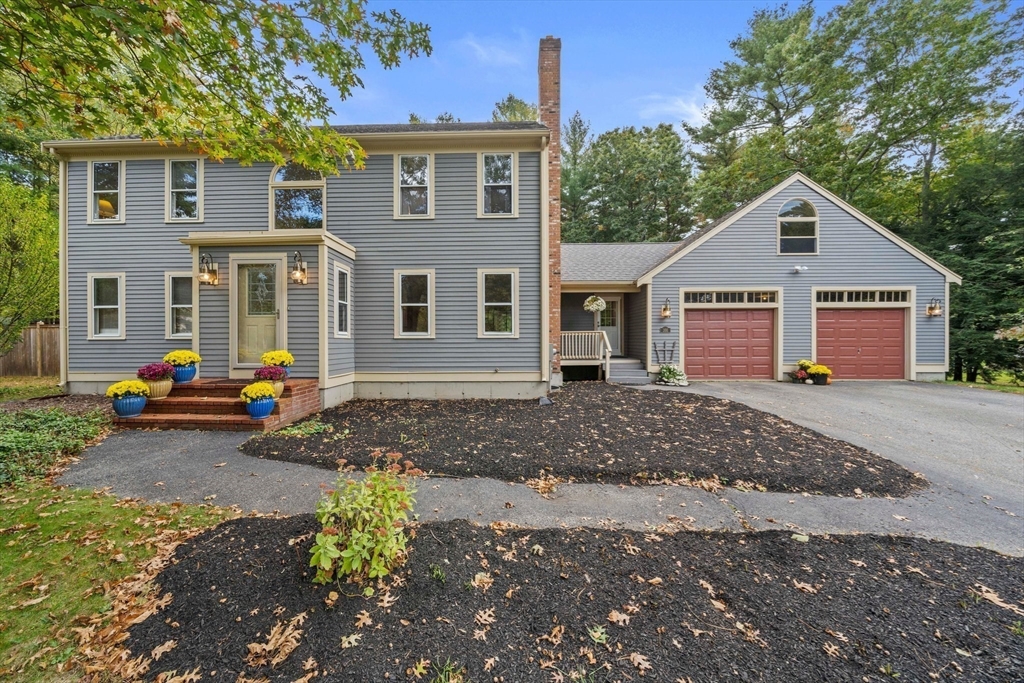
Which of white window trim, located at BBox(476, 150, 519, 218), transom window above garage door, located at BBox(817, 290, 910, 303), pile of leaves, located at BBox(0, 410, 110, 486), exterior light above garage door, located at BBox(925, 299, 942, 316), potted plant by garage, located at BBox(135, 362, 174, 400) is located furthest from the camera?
transom window above garage door, located at BBox(817, 290, 910, 303)

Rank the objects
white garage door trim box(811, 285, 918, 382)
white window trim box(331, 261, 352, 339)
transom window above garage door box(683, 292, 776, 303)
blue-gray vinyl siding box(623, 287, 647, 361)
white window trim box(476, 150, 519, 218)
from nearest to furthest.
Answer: white window trim box(331, 261, 352, 339) → white window trim box(476, 150, 519, 218) → white garage door trim box(811, 285, 918, 382) → transom window above garage door box(683, 292, 776, 303) → blue-gray vinyl siding box(623, 287, 647, 361)

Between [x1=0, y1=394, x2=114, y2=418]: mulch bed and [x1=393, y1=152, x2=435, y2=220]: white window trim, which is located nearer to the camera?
[x1=0, y1=394, x2=114, y2=418]: mulch bed

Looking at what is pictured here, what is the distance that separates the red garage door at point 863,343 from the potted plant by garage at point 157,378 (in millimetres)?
15089

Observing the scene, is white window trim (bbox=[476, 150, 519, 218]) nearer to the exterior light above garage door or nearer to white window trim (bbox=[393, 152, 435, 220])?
white window trim (bbox=[393, 152, 435, 220])

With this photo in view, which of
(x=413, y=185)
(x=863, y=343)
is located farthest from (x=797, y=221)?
(x=413, y=185)

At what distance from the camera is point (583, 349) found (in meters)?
11.0

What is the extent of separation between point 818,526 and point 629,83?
18293mm

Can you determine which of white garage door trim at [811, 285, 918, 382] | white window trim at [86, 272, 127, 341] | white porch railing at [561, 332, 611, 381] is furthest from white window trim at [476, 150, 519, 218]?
white garage door trim at [811, 285, 918, 382]

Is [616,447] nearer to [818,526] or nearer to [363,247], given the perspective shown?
[818,526]

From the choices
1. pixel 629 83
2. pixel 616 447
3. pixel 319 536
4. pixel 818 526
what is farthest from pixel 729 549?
pixel 629 83

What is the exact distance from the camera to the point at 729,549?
286cm

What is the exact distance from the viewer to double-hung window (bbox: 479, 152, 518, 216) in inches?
329

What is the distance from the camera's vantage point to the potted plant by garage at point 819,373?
10125 mm

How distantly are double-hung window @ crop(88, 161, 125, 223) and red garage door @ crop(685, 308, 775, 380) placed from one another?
14.7 metres
